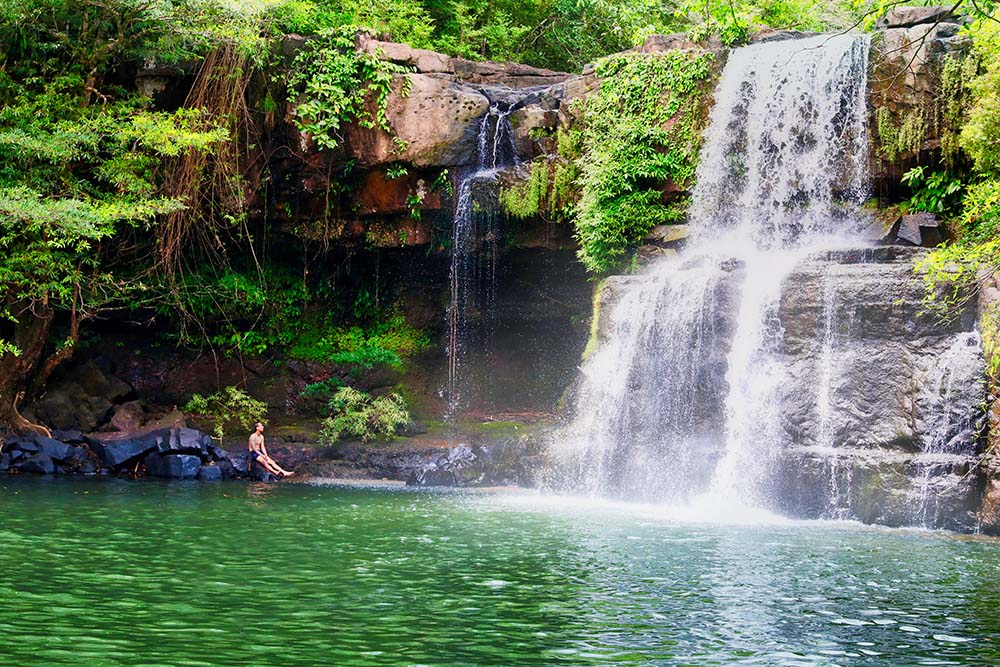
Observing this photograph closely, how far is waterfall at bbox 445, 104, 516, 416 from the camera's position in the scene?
1962cm

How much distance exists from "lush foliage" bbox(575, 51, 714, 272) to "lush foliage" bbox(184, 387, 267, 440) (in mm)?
6799

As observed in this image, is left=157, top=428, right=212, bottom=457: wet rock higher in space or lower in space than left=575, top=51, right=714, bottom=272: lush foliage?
lower

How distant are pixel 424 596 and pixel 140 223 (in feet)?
45.6

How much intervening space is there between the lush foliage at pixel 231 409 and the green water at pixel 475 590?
6923 millimetres

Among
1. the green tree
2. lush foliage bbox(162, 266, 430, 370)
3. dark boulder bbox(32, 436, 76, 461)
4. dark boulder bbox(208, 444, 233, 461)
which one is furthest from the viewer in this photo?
lush foliage bbox(162, 266, 430, 370)

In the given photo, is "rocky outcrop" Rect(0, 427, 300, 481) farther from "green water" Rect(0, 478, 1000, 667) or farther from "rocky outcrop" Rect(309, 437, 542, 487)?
"green water" Rect(0, 478, 1000, 667)

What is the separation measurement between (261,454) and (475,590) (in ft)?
35.2

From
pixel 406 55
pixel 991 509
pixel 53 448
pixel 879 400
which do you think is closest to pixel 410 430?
pixel 53 448

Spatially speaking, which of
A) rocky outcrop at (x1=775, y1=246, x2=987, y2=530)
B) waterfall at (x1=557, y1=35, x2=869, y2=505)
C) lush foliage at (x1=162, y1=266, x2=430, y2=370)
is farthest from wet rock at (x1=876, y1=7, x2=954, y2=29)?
lush foliage at (x1=162, y1=266, x2=430, y2=370)

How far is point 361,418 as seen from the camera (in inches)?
734

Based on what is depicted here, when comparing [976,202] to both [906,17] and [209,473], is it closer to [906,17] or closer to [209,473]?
[906,17]

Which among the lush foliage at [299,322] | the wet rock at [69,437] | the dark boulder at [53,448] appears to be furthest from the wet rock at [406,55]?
the dark boulder at [53,448]

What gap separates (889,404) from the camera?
A: 520 inches

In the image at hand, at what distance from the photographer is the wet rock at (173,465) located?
17.3 metres
